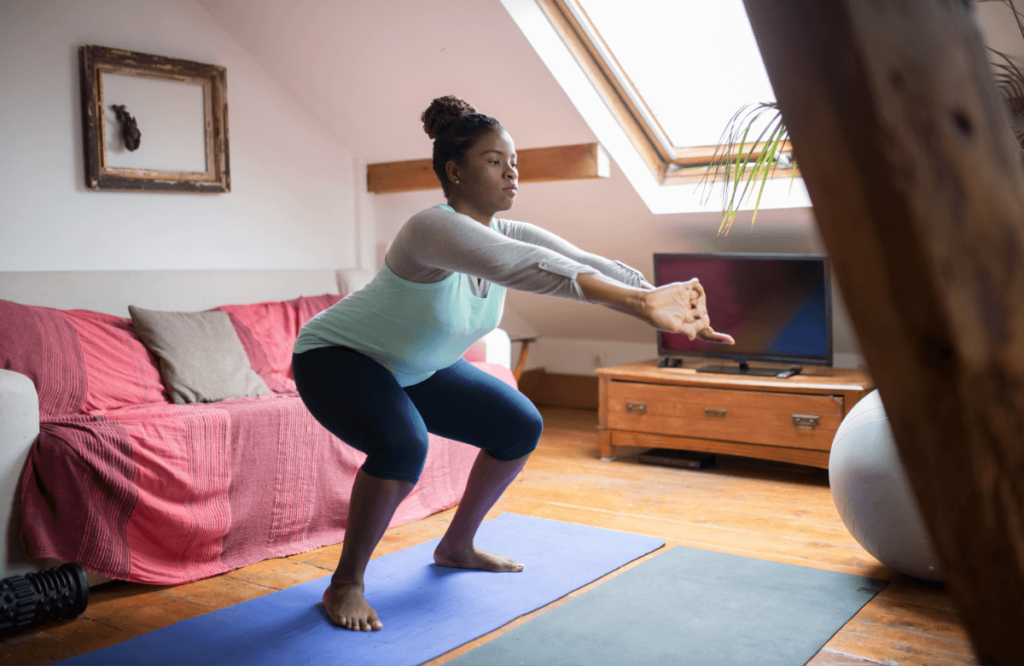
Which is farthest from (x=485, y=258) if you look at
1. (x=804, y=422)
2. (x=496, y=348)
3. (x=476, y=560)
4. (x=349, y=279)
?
(x=349, y=279)

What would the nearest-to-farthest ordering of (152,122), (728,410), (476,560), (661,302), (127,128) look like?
(661,302) → (476,560) → (127,128) → (152,122) → (728,410)

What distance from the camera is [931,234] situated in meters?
0.72

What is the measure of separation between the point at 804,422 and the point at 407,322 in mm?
2016

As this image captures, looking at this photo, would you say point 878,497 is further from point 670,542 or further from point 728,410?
point 728,410

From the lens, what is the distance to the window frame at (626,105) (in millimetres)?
3357

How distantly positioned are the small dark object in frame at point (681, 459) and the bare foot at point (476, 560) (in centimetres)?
147

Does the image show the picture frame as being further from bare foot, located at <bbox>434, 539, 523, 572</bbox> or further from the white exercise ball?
the white exercise ball

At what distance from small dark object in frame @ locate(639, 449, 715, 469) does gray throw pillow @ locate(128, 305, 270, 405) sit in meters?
1.66

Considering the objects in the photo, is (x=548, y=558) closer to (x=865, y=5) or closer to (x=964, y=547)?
(x=964, y=547)

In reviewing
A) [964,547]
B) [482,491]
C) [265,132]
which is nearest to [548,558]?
[482,491]

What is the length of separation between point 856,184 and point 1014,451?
26cm

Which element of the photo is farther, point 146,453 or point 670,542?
point 670,542

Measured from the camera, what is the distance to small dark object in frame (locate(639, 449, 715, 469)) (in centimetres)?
374

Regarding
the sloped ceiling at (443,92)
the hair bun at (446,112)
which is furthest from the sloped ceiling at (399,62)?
the hair bun at (446,112)
